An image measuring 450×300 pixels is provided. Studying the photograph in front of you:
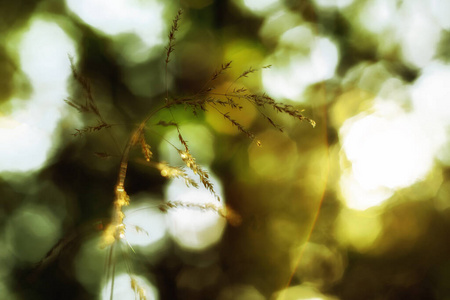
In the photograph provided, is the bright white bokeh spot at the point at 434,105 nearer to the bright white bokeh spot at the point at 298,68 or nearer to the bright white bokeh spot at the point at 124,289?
the bright white bokeh spot at the point at 298,68

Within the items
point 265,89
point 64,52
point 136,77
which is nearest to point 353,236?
point 265,89

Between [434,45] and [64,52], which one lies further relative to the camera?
[434,45]

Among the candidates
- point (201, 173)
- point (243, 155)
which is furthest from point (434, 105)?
point (201, 173)

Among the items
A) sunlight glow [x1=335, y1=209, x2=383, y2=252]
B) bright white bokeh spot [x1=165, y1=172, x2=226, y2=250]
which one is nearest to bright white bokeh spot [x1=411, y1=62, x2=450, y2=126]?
sunlight glow [x1=335, y1=209, x2=383, y2=252]

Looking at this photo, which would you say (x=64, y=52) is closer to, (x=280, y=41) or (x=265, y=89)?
(x=265, y=89)

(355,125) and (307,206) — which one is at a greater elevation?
(355,125)

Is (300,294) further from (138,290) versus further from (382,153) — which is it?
(138,290)

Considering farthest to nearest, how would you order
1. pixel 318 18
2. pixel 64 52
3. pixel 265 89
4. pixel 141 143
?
pixel 318 18 < pixel 265 89 < pixel 64 52 < pixel 141 143
